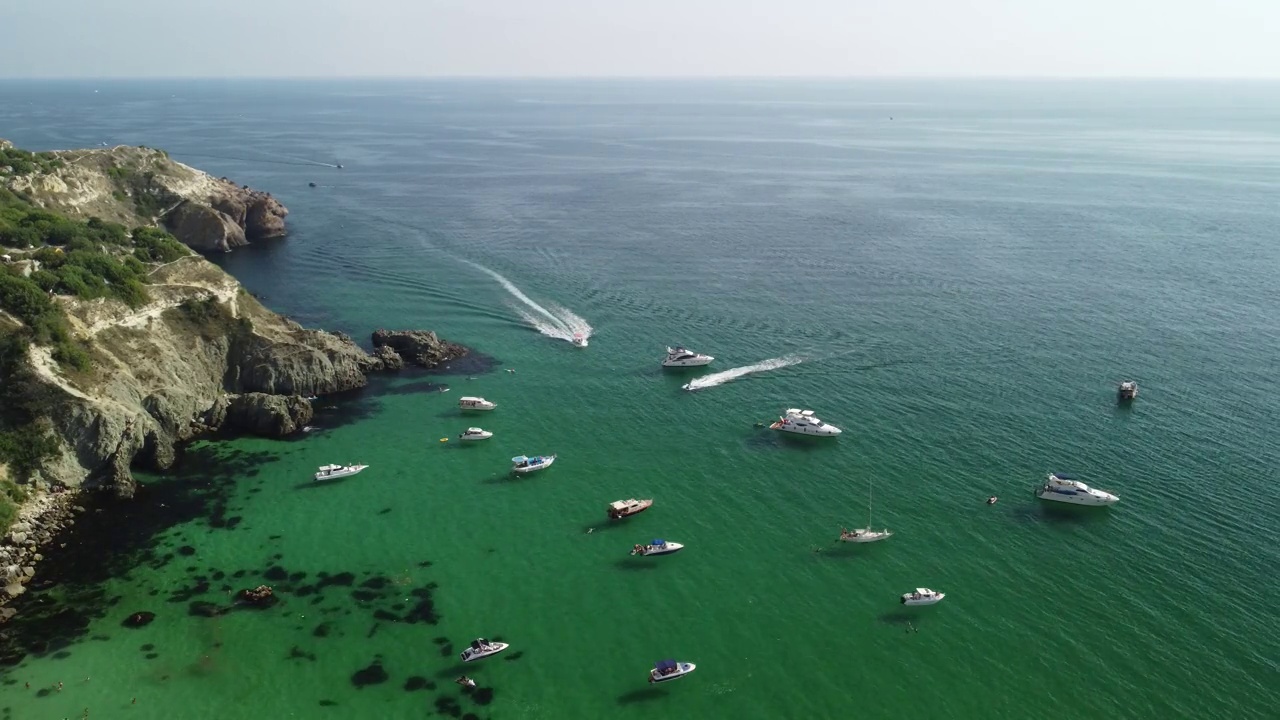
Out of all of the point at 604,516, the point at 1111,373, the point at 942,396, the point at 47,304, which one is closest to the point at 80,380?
the point at 47,304

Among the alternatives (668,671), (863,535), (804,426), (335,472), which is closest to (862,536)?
(863,535)

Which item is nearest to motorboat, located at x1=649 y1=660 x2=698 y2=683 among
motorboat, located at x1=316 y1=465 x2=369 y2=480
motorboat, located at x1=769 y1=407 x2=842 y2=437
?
motorboat, located at x1=769 y1=407 x2=842 y2=437

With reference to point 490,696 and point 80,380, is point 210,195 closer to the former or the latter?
point 80,380

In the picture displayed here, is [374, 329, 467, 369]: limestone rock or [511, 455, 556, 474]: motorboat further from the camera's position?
[374, 329, 467, 369]: limestone rock

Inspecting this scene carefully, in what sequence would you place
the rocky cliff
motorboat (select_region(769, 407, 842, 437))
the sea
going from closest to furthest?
the sea, motorboat (select_region(769, 407, 842, 437)), the rocky cliff

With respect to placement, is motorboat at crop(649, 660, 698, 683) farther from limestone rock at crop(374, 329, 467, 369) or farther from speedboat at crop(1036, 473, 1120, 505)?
limestone rock at crop(374, 329, 467, 369)

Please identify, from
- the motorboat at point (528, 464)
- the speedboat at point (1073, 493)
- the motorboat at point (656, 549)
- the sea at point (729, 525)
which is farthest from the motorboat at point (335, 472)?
the speedboat at point (1073, 493)
